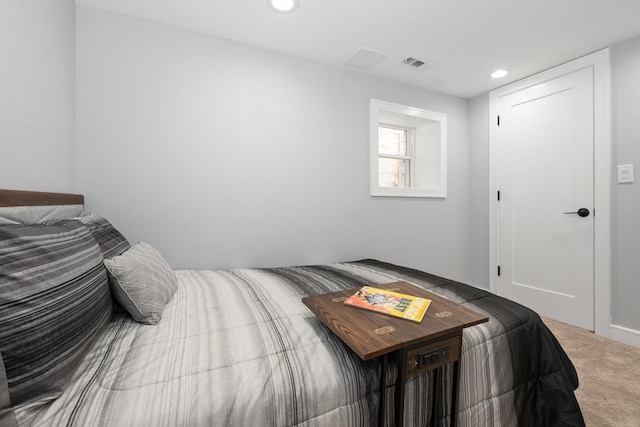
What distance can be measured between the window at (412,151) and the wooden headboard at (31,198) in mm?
2568

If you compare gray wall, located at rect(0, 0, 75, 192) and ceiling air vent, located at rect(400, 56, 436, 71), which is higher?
ceiling air vent, located at rect(400, 56, 436, 71)

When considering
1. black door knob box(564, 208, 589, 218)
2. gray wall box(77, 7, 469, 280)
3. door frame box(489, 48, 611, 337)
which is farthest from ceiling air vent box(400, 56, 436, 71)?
black door knob box(564, 208, 589, 218)

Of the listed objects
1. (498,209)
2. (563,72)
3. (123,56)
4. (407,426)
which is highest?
(563,72)

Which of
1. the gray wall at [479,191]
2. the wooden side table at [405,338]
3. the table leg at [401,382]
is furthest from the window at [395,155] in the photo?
the table leg at [401,382]

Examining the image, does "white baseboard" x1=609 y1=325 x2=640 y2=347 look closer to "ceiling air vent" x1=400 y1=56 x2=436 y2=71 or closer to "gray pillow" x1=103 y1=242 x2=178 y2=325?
"ceiling air vent" x1=400 y1=56 x2=436 y2=71

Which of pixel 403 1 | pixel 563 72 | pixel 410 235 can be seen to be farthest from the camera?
pixel 410 235

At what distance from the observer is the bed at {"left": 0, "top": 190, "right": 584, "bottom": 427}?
0.61 metres

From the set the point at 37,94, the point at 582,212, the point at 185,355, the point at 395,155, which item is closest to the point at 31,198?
the point at 37,94

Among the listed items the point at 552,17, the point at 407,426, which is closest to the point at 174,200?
the point at 407,426

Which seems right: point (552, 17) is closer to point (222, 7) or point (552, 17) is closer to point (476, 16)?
point (476, 16)

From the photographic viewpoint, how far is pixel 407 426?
0.87 m

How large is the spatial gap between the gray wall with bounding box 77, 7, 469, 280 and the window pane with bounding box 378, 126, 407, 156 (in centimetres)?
48

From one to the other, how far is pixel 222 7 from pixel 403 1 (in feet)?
3.95

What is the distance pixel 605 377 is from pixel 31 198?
3352 millimetres
